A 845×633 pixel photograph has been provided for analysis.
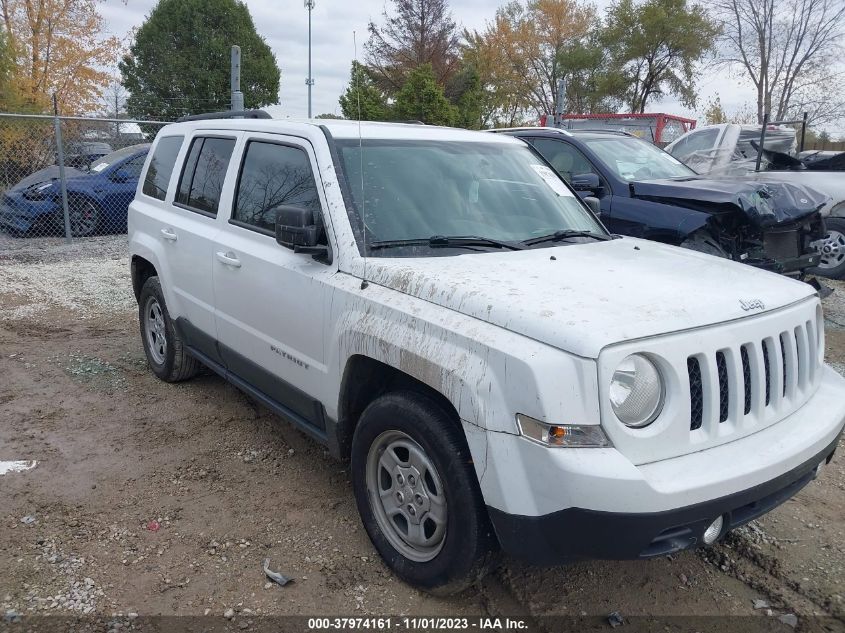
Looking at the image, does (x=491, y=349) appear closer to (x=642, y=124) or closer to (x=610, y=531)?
(x=610, y=531)

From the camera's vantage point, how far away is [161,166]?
520cm

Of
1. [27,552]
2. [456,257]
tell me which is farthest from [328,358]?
[27,552]

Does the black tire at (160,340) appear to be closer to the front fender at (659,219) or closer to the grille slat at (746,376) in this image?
the grille slat at (746,376)

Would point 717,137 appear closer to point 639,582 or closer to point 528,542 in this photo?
point 639,582

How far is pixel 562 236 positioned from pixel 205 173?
236 cm

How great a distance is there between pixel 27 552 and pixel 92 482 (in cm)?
70

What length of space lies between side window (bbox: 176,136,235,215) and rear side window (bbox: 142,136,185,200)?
0.29 meters

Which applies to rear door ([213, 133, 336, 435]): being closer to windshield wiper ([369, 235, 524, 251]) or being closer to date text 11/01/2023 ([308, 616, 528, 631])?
windshield wiper ([369, 235, 524, 251])

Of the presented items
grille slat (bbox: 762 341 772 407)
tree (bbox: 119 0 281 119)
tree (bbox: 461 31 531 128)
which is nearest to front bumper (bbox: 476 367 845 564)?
grille slat (bbox: 762 341 772 407)

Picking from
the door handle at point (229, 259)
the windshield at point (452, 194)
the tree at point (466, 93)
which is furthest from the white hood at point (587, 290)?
the tree at point (466, 93)

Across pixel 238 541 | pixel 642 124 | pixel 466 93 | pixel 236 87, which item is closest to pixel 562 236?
pixel 238 541

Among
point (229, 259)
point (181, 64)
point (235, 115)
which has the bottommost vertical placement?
point (229, 259)

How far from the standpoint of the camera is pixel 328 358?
10.6 ft

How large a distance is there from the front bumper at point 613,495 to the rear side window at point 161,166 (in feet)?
11.9
